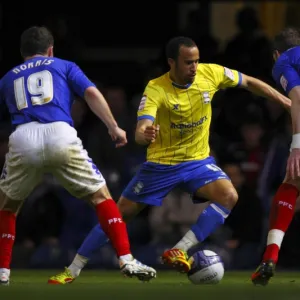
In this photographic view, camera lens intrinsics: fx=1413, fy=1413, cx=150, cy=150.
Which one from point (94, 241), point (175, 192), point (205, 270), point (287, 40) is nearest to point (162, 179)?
point (94, 241)

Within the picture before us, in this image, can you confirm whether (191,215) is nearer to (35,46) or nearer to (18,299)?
(35,46)

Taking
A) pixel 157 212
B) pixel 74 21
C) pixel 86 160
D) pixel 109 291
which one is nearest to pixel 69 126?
pixel 86 160

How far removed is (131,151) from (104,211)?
5179mm

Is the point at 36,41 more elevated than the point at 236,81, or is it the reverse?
the point at 36,41

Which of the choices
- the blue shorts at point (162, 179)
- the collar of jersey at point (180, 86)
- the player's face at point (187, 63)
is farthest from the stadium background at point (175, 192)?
the player's face at point (187, 63)

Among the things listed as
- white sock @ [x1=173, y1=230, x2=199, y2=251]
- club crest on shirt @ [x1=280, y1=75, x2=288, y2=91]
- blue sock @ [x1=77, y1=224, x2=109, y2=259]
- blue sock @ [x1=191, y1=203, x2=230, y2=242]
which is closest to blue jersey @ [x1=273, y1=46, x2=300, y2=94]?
club crest on shirt @ [x1=280, y1=75, x2=288, y2=91]

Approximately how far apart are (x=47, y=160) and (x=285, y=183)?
1895mm

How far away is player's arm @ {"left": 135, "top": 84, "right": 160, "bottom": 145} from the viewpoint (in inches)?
433

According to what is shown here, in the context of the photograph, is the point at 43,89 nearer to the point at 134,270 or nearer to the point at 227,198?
the point at 134,270

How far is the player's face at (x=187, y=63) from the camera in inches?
469

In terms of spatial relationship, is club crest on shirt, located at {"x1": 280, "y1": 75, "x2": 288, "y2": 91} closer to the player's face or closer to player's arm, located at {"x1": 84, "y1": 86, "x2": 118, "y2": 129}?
the player's face

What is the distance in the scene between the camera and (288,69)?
36.6 ft

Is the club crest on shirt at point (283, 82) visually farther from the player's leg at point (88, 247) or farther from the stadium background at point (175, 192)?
the stadium background at point (175, 192)

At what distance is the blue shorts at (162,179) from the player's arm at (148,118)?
608 mm
